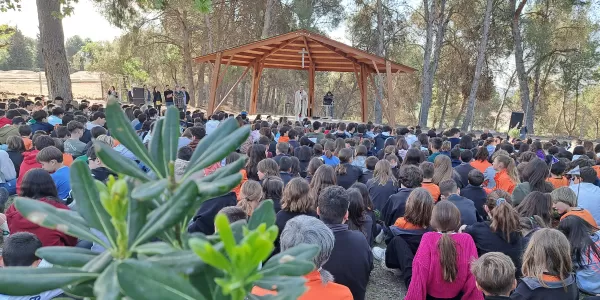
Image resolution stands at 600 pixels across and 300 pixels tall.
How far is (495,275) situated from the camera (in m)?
2.82

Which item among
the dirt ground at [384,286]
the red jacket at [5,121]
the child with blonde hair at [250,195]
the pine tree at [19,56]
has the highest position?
the pine tree at [19,56]

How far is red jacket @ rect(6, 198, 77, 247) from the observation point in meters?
3.59

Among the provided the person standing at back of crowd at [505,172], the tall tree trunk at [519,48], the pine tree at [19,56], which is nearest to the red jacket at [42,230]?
the person standing at back of crowd at [505,172]

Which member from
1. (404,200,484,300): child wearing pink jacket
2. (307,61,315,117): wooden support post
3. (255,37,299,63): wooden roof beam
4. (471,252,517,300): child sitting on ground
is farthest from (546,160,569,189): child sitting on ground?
(307,61,315,117): wooden support post

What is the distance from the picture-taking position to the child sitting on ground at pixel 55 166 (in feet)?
16.5

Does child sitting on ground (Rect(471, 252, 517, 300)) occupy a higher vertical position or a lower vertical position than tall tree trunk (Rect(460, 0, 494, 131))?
lower

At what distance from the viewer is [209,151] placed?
31.7 inches

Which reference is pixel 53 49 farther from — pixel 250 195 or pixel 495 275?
pixel 495 275

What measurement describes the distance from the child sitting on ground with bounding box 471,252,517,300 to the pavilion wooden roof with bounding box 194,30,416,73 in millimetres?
14580

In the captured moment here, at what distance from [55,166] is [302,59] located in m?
16.2

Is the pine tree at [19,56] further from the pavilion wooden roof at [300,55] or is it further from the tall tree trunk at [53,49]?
the tall tree trunk at [53,49]

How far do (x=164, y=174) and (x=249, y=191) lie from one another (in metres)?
3.52

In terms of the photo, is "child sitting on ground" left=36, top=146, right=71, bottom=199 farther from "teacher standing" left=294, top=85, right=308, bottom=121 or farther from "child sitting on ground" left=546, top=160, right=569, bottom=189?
"teacher standing" left=294, top=85, right=308, bottom=121

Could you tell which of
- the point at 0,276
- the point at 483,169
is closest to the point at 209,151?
the point at 0,276
